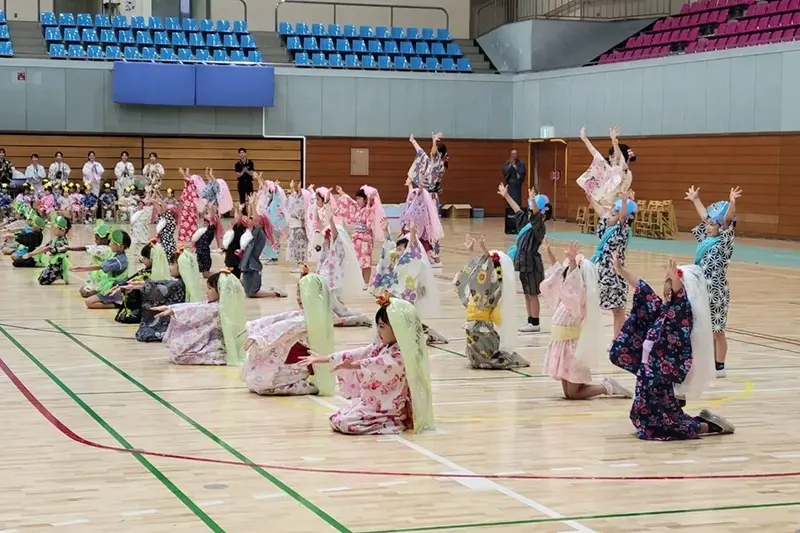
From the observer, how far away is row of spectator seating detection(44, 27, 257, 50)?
33.6 meters

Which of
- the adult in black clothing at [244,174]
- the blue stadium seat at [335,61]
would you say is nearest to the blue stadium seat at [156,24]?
the adult in black clothing at [244,174]

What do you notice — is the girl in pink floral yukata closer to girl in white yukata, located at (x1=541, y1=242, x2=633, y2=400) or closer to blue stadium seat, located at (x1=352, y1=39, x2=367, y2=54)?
girl in white yukata, located at (x1=541, y1=242, x2=633, y2=400)

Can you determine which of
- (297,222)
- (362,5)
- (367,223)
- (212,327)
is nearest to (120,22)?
(362,5)

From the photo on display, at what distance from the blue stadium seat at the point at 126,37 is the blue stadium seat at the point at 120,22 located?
26 centimetres

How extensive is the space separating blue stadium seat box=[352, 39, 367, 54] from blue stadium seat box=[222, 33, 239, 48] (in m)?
3.42

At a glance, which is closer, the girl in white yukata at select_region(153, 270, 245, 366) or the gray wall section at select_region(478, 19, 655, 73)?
the girl in white yukata at select_region(153, 270, 245, 366)

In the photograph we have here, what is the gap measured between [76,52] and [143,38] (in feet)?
6.21

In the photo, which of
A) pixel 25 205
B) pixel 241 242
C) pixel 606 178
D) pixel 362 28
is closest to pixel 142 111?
pixel 362 28

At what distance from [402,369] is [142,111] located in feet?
86.9

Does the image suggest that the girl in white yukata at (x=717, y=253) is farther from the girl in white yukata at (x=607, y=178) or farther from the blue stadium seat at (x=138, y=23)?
the blue stadium seat at (x=138, y=23)

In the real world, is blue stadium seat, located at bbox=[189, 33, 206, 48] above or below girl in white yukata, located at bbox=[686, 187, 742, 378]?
above

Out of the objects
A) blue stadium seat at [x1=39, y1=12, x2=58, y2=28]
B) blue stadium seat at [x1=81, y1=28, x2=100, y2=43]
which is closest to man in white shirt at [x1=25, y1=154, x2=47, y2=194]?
blue stadium seat at [x1=81, y1=28, x2=100, y2=43]

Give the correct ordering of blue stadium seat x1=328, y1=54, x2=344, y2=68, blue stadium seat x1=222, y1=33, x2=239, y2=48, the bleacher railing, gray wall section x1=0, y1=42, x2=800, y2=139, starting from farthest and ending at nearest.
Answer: blue stadium seat x1=328, y1=54, x2=344, y2=68 → the bleacher railing → blue stadium seat x1=222, y1=33, x2=239, y2=48 → gray wall section x1=0, y1=42, x2=800, y2=139

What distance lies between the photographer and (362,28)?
3644 cm
